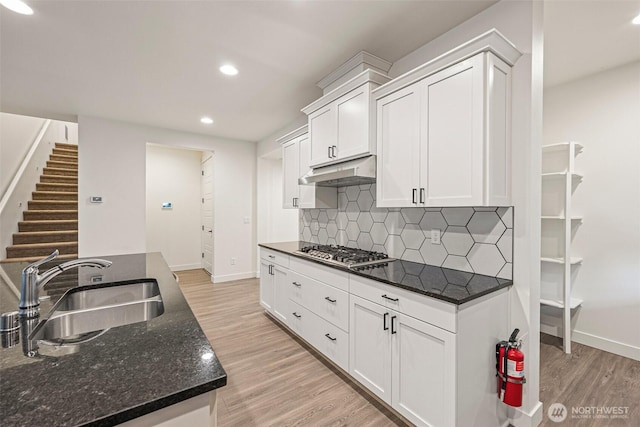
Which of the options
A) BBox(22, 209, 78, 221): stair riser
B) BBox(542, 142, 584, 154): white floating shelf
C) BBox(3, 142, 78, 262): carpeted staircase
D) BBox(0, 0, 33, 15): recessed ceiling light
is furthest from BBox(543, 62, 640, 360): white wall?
BBox(22, 209, 78, 221): stair riser

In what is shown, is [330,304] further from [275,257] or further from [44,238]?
[44,238]

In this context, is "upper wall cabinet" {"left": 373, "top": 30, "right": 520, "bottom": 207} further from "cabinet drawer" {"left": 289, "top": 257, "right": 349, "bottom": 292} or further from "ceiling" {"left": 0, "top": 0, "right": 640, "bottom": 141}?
"cabinet drawer" {"left": 289, "top": 257, "right": 349, "bottom": 292}

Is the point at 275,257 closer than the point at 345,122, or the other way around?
the point at 345,122

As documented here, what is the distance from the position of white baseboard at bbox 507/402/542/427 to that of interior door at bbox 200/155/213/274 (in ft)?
16.4

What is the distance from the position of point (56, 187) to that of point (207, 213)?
2824mm

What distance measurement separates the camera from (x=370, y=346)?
1.87 meters

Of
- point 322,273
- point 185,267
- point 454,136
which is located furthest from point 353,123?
point 185,267

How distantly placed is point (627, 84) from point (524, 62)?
5.86ft

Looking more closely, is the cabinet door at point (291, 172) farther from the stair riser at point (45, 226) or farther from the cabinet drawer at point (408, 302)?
the stair riser at point (45, 226)

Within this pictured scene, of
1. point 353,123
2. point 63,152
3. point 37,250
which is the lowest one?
point 37,250

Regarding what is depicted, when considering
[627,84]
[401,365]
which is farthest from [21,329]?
[627,84]

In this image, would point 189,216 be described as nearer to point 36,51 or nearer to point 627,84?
point 36,51

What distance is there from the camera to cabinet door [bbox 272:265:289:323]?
9.59 ft

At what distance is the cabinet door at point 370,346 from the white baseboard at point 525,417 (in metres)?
0.79
